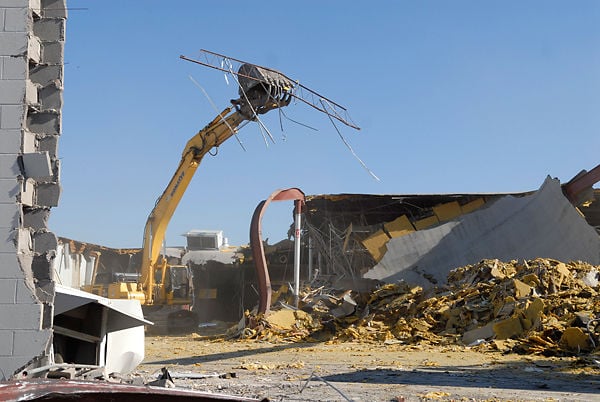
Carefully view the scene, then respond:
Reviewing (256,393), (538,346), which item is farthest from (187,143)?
(256,393)

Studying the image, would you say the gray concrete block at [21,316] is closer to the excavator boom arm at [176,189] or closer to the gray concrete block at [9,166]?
the gray concrete block at [9,166]

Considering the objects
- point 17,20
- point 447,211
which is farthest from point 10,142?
point 447,211

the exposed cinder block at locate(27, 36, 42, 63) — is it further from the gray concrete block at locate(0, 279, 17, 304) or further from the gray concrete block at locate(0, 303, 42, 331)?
the gray concrete block at locate(0, 303, 42, 331)

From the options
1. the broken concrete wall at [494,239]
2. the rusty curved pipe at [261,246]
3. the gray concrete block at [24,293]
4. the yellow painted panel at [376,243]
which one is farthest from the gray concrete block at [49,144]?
the yellow painted panel at [376,243]

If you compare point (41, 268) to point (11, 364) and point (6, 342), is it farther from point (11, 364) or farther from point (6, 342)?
point (11, 364)

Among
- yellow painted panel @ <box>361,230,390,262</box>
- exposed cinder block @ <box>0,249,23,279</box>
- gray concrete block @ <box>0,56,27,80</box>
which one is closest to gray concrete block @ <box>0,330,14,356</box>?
exposed cinder block @ <box>0,249,23,279</box>

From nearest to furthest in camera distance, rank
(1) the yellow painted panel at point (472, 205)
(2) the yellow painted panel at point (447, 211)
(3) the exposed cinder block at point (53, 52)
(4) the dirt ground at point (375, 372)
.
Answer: (3) the exposed cinder block at point (53, 52)
(4) the dirt ground at point (375, 372)
(1) the yellow painted panel at point (472, 205)
(2) the yellow painted panel at point (447, 211)

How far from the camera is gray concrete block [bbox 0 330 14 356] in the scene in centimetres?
715

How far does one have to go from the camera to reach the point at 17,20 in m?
7.71

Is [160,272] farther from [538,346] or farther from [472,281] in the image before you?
[538,346]

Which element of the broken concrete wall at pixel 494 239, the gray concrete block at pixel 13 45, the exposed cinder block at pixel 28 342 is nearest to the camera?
the exposed cinder block at pixel 28 342

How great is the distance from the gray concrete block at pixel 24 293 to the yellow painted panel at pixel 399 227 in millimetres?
21538

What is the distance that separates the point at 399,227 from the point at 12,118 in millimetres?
22293

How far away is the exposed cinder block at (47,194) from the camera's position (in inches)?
304
